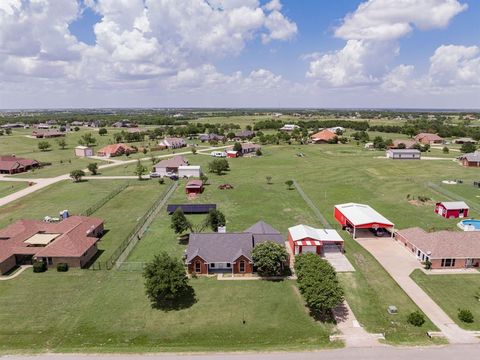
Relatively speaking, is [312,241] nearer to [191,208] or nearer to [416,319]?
[416,319]

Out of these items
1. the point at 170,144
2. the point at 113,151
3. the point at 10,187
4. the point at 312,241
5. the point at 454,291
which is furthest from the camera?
the point at 170,144

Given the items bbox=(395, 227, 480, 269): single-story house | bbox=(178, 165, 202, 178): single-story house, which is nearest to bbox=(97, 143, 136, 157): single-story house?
bbox=(178, 165, 202, 178): single-story house

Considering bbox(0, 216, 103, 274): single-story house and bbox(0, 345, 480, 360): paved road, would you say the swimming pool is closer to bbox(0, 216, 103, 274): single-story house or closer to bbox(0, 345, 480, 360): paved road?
bbox(0, 345, 480, 360): paved road

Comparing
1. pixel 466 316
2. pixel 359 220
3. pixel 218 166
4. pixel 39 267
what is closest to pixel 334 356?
pixel 466 316

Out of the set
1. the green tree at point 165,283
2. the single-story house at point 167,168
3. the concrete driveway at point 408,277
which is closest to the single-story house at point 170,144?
the single-story house at point 167,168

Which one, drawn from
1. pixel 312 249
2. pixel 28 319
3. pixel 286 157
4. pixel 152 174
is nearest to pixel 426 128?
pixel 286 157

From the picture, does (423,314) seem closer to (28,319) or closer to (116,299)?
(116,299)
